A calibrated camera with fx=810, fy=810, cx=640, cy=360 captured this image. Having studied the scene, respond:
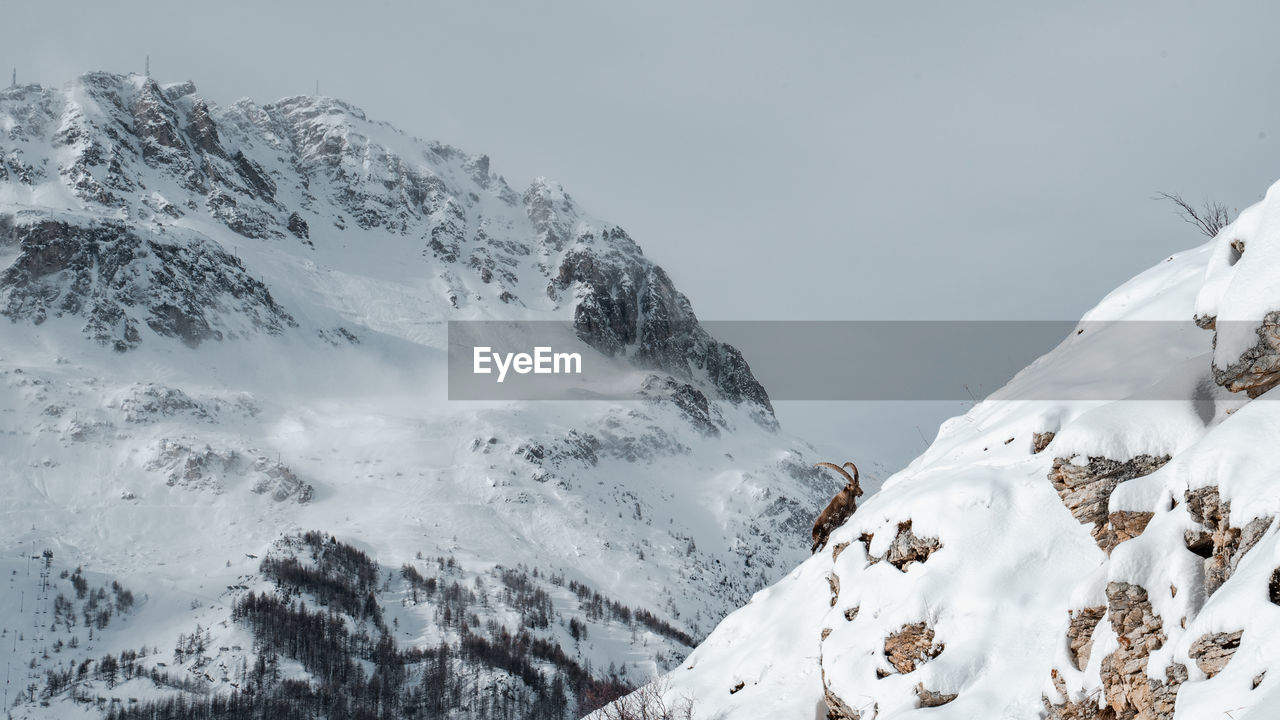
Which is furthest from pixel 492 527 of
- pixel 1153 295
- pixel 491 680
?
pixel 1153 295

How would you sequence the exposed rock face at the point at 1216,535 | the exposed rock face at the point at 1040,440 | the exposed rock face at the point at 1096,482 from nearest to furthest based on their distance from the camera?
1. the exposed rock face at the point at 1216,535
2. the exposed rock face at the point at 1096,482
3. the exposed rock face at the point at 1040,440

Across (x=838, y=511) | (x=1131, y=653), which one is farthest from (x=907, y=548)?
(x=838, y=511)

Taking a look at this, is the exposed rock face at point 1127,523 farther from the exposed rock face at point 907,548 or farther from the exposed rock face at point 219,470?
the exposed rock face at point 219,470

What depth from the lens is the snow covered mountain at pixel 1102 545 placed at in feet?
29.2

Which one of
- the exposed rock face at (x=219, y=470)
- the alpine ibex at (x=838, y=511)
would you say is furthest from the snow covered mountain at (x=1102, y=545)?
the exposed rock face at (x=219, y=470)

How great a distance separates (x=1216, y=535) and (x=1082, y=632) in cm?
258

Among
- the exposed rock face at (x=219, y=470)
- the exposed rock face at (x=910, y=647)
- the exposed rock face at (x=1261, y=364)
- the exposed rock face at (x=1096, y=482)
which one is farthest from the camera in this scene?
the exposed rock face at (x=219, y=470)

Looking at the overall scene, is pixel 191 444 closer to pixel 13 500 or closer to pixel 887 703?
pixel 13 500

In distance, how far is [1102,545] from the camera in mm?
12602

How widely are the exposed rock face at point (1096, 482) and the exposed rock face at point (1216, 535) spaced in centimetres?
251

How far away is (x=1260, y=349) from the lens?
10.9 metres

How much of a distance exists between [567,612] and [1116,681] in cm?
16725

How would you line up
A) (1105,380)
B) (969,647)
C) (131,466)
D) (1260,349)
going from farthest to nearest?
(131,466), (1105,380), (969,647), (1260,349)

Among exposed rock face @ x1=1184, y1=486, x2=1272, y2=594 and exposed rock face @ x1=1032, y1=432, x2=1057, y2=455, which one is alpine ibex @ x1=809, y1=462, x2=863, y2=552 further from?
exposed rock face @ x1=1184, y1=486, x2=1272, y2=594
